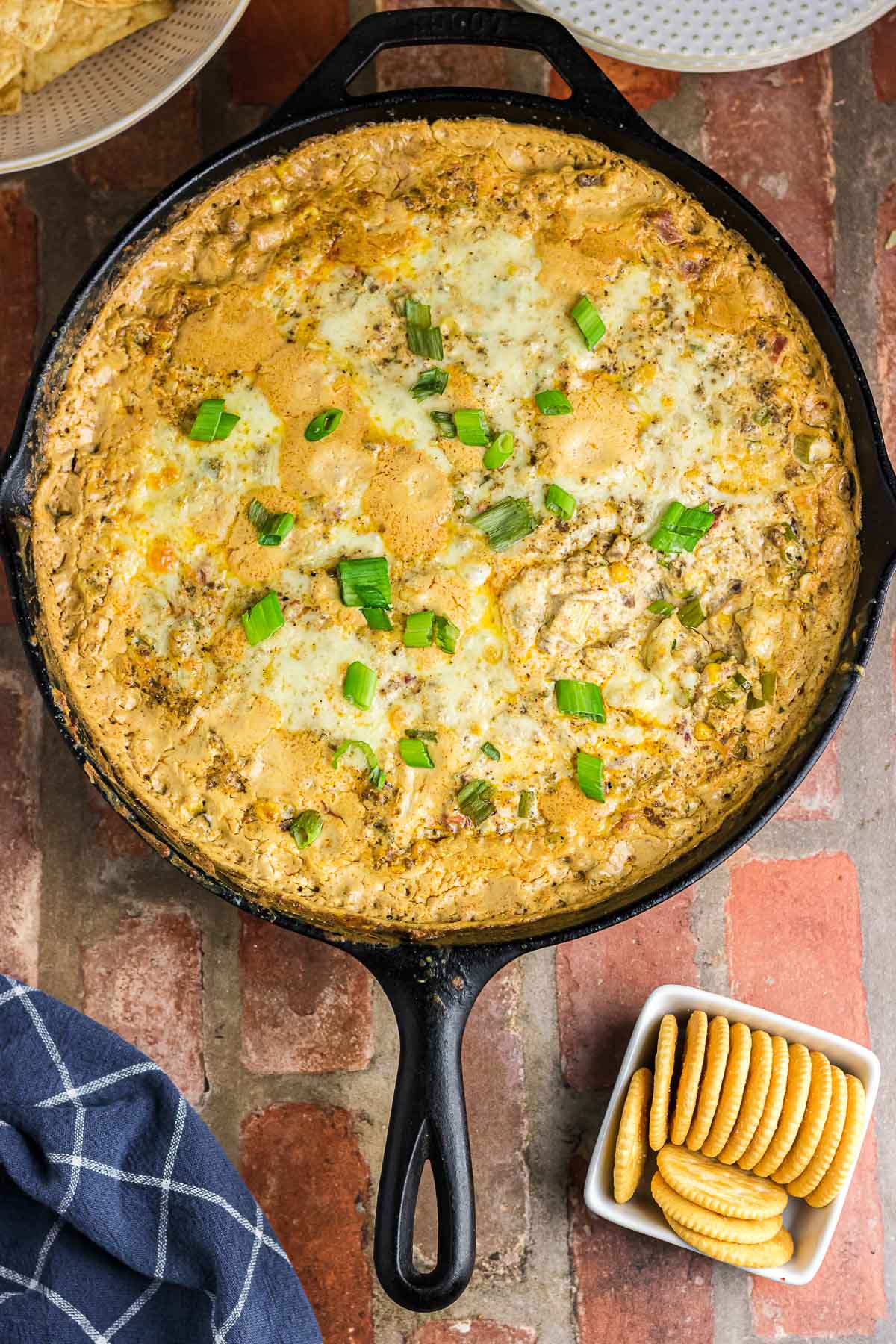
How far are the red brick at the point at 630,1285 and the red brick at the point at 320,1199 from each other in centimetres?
27

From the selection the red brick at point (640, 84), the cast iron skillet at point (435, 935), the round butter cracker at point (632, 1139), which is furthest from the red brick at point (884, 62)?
the round butter cracker at point (632, 1139)

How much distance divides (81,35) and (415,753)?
0.88m

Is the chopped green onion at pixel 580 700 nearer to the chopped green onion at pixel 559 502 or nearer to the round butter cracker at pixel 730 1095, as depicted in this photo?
the chopped green onion at pixel 559 502

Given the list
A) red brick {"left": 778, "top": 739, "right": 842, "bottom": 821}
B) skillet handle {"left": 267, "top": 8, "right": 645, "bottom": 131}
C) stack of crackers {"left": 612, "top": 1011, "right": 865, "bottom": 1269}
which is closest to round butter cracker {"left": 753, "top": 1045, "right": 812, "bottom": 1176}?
stack of crackers {"left": 612, "top": 1011, "right": 865, "bottom": 1269}

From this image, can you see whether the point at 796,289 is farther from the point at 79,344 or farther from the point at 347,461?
the point at 79,344

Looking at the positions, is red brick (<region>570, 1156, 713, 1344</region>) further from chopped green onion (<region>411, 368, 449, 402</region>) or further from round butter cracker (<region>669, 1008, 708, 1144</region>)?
chopped green onion (<region>411, 368, 449, 402</region>)

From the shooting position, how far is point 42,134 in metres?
1.31

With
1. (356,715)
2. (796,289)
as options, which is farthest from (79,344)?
(796,289)

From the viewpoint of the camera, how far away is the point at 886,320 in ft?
4.89

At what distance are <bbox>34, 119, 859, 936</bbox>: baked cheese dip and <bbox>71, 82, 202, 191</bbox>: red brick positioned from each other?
0.78ft

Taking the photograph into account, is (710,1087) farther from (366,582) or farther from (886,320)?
(886,320)

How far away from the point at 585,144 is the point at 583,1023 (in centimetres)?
105

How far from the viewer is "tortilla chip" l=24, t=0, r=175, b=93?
1.28 meters

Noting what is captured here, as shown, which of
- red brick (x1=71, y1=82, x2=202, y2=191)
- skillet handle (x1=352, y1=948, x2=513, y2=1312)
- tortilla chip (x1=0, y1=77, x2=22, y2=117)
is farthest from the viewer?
red brick (x1=71, y1=82, x2=202, y2=191)
